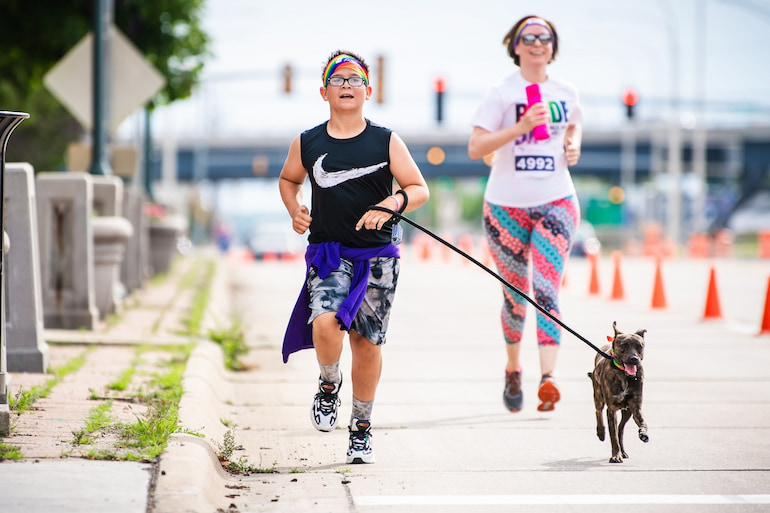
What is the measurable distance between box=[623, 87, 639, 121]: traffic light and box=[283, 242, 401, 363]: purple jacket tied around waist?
31.8 m

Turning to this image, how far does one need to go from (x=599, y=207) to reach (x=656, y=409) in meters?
69.7

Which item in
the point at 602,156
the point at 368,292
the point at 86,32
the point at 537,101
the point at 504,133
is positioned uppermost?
the point at 86,32

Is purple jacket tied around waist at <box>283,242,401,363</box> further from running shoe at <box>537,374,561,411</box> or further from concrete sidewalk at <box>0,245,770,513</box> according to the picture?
running shoe at <box>537,374,561,411</box>

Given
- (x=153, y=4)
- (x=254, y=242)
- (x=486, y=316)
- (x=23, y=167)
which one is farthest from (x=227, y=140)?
(x=23, y=167)

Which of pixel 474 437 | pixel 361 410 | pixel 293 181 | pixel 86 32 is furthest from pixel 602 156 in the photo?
pixel 361 410

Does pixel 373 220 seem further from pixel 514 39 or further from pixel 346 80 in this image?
pixel 514 39

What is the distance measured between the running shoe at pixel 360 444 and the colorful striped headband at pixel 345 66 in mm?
1579

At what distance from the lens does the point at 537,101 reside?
6.68m

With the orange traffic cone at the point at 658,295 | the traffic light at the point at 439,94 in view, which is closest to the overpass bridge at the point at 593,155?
the traffic light at the point at 439,94

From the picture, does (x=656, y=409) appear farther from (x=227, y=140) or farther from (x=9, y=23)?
(x=227, y=140)

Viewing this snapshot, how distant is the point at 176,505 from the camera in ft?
14.0

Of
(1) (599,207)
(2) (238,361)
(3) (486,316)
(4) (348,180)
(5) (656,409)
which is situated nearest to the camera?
(4) (348,180)

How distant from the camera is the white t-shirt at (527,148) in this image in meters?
6.88

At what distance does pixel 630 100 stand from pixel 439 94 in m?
6.00
